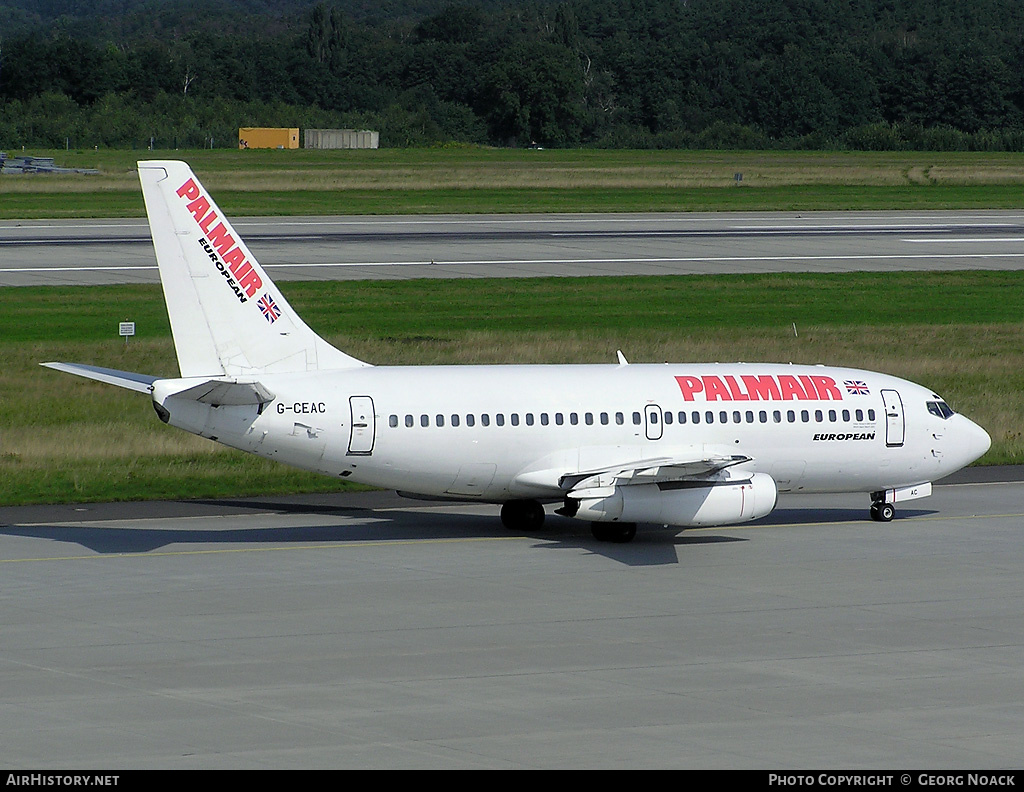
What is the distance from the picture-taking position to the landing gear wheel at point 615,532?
35812mm

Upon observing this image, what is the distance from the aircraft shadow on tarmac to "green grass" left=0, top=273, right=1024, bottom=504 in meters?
4.26

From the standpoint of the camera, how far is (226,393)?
108 ft

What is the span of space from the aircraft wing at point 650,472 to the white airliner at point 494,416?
0.04 meters

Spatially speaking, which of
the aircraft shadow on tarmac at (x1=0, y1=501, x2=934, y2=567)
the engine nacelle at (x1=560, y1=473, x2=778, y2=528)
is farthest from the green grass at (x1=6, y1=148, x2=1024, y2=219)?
the engine nacelle at (x1=560, y1=473, x2=778, y2=528)

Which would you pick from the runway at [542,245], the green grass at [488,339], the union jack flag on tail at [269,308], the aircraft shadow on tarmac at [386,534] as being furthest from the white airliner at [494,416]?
the runway at [542,245]

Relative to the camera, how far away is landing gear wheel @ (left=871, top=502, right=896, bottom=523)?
39.4 m

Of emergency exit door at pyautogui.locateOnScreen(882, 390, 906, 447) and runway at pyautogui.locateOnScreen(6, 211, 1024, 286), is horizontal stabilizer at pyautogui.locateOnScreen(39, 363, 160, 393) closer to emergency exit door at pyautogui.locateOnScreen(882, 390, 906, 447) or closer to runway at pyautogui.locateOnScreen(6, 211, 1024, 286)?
A: emergency exit door at pyautogui.locateOnScreen(882, 390, 906, 447)

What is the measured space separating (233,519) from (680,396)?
11.1 m

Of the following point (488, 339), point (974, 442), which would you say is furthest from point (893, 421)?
point (488, 339)

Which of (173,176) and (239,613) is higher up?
(173,176)

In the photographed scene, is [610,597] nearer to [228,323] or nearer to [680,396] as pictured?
[680,396]

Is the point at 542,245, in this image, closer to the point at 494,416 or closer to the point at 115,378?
the point at 494,416

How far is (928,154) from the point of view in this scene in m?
192
